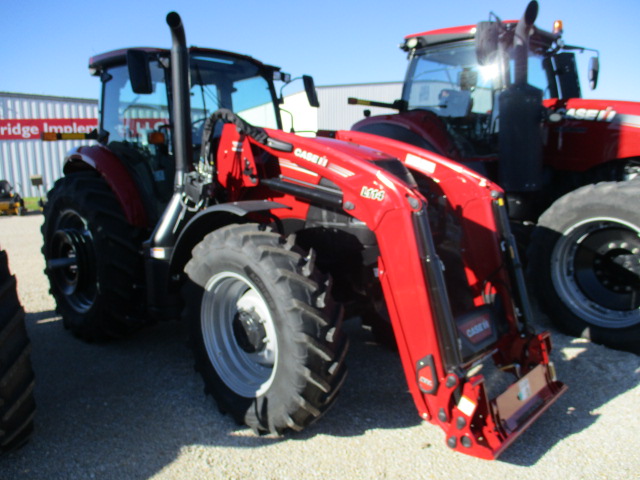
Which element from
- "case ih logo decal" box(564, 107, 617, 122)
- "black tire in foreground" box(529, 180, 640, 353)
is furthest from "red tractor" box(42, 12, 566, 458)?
"case ih logo decal" box(564, 107, 617, 122)

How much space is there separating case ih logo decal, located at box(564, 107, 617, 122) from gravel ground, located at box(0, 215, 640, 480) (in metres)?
1.97

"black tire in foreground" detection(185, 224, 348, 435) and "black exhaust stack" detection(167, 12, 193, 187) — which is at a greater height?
"black exhaust stack" detection(167, 12, 193, 187)

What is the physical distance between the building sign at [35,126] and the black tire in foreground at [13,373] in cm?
1751

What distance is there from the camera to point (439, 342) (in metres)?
2.40

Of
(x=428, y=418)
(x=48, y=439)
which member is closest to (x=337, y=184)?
(x=428, y=418)

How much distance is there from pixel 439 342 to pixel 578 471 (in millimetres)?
863

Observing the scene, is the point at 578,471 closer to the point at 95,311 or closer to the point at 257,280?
the point at 257,280

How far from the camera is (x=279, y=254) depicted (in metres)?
2.62

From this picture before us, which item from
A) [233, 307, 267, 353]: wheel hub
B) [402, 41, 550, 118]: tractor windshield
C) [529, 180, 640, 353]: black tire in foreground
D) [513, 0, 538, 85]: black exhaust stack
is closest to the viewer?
[233, 307, 267, 353]: wheel hub

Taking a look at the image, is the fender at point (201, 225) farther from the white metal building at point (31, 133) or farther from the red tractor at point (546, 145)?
the white metal building at point (31, 133)

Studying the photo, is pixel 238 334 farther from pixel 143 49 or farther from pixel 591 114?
pixel 591 114

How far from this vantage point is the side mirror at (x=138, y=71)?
3342 millimetres

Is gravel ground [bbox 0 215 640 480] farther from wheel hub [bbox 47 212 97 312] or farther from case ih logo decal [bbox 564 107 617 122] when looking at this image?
case ih logo decal [bbox 564 107 617 122]

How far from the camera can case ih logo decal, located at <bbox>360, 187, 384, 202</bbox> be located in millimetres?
2581
